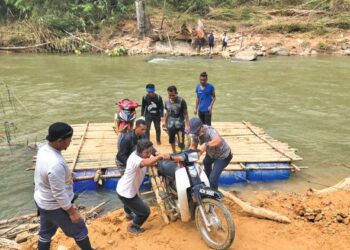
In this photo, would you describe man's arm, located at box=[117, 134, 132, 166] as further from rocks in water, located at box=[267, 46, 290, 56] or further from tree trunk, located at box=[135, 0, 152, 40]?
tree trunk, located at box=[135, 0, 152, 40]

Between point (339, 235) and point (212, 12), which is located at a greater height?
point (212, 12)

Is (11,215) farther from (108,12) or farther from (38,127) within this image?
(108,12)

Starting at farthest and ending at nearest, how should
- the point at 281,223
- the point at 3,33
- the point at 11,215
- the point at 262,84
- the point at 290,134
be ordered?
the point at 3,33 < the point at 262,84 < the point at 290,134 < the point at 11,215 < the point at 281,223

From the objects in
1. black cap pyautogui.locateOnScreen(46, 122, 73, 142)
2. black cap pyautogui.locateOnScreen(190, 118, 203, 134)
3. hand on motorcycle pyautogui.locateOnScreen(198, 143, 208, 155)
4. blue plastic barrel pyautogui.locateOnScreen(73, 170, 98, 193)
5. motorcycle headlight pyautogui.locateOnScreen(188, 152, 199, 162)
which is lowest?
blue plastic barrel pyautogui.locateOnScreen(73, 170, 98, 193)

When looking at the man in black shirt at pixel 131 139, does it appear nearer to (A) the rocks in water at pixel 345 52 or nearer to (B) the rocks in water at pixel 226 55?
(B) the rocks in water at pixel 226 55

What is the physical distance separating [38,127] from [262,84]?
10.7 meters

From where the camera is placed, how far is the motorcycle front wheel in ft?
15.3

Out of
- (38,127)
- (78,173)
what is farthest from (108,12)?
(78,173)

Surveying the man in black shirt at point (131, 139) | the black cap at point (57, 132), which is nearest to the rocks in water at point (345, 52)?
the man in black shirt at point (131, 139)

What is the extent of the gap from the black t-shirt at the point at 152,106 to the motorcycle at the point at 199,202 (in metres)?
3.19

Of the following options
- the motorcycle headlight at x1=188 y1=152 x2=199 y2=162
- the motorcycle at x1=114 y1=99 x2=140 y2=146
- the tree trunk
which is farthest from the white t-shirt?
the tree trunk

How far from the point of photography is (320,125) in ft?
39.9

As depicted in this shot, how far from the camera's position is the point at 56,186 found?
3746 mm

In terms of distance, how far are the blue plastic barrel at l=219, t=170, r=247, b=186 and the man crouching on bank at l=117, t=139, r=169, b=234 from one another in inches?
104
